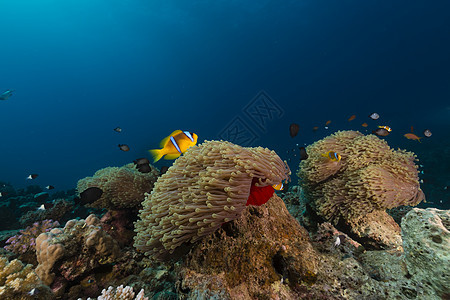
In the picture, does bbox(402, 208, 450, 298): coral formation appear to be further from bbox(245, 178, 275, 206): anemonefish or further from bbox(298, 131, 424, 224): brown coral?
bbox(298, 131, 424, 224): brown coral

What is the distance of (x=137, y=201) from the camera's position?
484 centimetres

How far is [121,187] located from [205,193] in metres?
3.79

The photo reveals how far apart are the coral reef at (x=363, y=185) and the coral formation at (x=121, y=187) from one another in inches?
153

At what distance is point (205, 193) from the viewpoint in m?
1.92

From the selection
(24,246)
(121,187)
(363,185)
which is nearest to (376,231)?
(363,185)

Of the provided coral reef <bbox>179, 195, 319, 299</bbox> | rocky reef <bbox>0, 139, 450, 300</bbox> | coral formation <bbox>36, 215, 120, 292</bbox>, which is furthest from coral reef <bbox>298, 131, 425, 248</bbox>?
coral formation <bbox>36, 215, 120, 292</bbox>

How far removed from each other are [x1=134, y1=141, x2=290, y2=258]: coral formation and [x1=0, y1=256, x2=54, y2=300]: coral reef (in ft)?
4.86

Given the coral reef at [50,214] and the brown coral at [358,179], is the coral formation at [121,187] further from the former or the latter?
the brown coral at [358,179]

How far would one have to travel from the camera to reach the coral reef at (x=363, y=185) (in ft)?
10.4

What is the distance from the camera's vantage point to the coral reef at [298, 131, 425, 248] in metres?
3.17

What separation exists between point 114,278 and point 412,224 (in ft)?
12.9

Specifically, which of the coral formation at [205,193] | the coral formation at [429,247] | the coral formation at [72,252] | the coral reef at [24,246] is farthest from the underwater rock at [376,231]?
the coral reef at [24,246]

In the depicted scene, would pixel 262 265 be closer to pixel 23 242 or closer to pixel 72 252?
pixel 72 252

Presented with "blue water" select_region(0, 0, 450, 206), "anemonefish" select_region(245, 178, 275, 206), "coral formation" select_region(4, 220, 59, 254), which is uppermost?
"blue water" select_region(0, 0, 450, 206)
